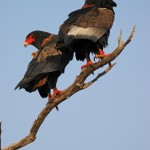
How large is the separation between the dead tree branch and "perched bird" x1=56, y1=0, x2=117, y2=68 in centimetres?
30

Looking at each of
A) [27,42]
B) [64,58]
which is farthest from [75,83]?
[27,42]

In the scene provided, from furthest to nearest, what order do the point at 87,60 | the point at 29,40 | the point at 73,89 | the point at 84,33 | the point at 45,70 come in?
1. the point at 29,40
2. the point at 45,70
3. the point at 87,60
4. the point at 84,33
5. the point at 73,89

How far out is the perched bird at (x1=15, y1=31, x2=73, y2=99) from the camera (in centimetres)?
901

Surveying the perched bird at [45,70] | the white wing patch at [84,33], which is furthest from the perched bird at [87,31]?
the perched bird at [45,70]

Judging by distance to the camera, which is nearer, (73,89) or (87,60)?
(73,89)

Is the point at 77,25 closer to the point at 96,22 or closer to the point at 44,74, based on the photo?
the point at 96,22

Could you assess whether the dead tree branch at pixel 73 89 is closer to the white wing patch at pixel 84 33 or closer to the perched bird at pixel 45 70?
the white wing patch at pixel 84 33

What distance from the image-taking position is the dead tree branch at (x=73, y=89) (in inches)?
311

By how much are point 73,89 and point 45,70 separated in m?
1.21

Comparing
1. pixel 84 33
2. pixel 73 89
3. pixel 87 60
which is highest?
pixel 84 33

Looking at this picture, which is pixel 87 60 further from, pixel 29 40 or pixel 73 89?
pixel 29 40

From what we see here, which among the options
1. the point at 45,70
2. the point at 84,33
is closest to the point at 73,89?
the point at 84,33

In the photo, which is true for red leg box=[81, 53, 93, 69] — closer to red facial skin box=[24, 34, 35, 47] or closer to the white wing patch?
the white wing patch

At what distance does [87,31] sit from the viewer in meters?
8.36
